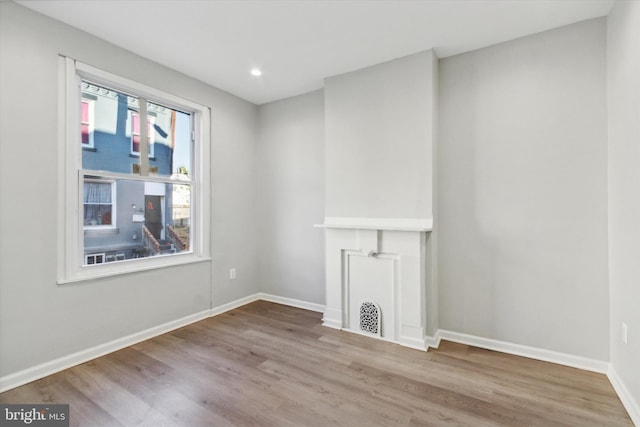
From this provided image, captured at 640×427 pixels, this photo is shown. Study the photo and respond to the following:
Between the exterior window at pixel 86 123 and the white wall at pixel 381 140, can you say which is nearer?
A: the exterior window at pixel 86 123

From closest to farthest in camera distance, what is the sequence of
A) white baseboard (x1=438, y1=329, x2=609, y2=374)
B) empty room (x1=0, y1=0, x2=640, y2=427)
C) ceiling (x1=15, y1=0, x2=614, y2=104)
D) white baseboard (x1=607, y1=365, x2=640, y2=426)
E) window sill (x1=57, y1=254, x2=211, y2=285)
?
white baseboard (x1=607, y1=365, x2=640, y2=426) → empty room (x1=0, y1=0, x2=640, y2=427) → ceiling (x1=15, y1=0, x2=614, y2=104) → white baseboard (x1=438, y1=329, x2=609, y2=374) → window sill (x1=57, y1=254, x2=211, y2=285)

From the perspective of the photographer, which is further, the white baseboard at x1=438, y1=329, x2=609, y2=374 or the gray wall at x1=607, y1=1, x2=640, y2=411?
the white baseboard at x1=438, y1=329, x2=609, y2=374

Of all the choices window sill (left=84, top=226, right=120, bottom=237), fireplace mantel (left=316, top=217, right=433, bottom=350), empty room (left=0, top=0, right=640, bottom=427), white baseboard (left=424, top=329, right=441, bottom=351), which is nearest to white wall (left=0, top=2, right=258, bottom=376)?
empty room (left=0, top=0, right=640, bottom=427)

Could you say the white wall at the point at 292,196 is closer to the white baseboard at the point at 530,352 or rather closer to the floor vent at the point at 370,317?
the floor vent at the point at 370,317

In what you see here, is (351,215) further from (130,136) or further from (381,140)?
(130,136)

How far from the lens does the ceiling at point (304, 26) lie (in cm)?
209

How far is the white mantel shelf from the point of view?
2635 millimetres

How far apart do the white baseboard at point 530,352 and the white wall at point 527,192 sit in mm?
45

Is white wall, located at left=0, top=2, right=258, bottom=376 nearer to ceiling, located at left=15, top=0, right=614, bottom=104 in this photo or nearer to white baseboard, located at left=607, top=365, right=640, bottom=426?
ceiling, located at left=15, top=0, right=614, bottom=104

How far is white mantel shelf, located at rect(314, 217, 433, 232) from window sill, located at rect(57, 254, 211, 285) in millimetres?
1600

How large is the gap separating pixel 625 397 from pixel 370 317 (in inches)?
69.9

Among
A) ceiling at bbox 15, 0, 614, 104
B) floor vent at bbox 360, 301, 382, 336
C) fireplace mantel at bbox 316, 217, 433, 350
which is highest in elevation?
ceiling at bbox 15, 0, 614, 104

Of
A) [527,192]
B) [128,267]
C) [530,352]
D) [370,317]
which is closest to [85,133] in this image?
[128,267]

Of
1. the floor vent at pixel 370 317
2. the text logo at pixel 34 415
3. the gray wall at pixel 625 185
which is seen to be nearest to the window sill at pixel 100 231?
the text logo at pixel 34 415
